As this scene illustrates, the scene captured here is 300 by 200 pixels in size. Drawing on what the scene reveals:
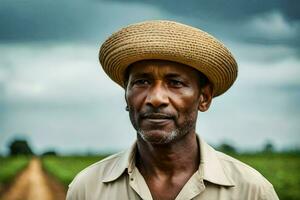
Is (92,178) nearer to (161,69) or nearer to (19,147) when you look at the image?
(161,69)

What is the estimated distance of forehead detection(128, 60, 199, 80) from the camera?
3.94 m

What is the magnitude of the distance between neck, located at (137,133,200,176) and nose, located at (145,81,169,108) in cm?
29

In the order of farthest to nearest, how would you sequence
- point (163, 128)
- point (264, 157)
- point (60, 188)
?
point (60, 188) < point (264, 157) < point (163, 128)

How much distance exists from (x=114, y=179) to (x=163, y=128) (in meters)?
0.41

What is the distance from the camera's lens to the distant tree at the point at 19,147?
70.8ft

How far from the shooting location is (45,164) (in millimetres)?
25391

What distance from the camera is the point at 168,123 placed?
393cm

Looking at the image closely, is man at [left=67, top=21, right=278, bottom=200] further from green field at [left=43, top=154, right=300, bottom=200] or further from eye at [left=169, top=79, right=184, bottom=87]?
green field at [left=43, top=154, right=300, bottom=200]

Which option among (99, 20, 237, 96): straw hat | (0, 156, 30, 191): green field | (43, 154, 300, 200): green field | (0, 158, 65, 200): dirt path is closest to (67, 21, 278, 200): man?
(99, 20, 237, 96): straw hat

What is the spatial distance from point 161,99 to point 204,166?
0.44 meters

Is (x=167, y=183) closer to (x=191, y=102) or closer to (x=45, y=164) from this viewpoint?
(x=191, y=102)

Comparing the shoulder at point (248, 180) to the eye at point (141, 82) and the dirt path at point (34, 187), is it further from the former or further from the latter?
the dirt path at point (34, 187)

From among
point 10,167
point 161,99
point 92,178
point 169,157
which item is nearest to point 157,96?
point 161,99

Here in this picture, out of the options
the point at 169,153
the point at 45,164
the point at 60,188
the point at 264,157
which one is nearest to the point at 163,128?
the point at 169,153
